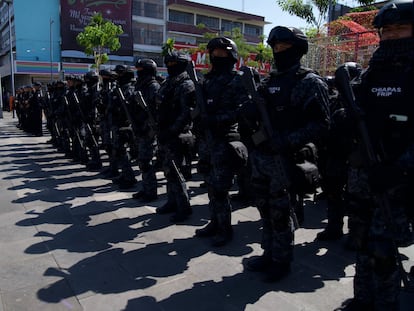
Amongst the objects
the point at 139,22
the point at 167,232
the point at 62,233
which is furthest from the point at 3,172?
the point at 139,22

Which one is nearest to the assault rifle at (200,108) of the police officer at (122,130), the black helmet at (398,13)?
the black helmet at (398,13)

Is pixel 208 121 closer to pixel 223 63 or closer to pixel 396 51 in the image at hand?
pixel 223 63

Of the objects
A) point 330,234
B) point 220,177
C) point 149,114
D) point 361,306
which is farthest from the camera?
point 149,114

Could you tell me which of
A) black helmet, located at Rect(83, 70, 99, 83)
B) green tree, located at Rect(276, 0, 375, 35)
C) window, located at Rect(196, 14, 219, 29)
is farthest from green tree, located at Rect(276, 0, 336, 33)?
window, located at Rect(196, 14, 219, 29)

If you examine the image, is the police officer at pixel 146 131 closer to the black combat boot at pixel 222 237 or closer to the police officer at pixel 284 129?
the black combat boot at pixel 222 237

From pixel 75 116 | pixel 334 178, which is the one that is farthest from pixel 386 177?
pixel 75 116

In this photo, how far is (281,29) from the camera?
299 centimetres

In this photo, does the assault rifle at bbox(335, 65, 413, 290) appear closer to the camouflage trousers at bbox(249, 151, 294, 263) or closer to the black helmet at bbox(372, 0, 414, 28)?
the black helmet at bbox(372, 0, 414, 28)

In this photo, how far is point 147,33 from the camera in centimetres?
4259

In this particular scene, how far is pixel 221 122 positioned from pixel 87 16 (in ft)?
128

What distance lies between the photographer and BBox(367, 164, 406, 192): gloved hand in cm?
215

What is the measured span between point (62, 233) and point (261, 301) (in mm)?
2561

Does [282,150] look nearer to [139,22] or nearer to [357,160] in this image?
[357,160]

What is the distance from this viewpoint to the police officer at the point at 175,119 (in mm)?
4332
